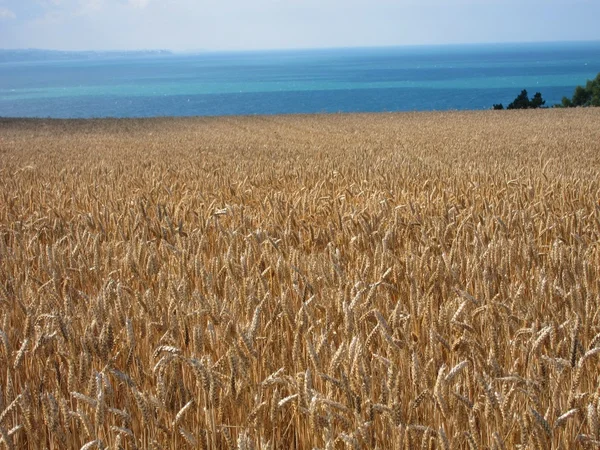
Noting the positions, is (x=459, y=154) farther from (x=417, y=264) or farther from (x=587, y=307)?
(x=587, y=307)

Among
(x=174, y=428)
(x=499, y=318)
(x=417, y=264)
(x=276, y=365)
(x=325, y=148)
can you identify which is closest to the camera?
(x=174, y=428)

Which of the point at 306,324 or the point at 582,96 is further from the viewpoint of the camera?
the point at 582,96

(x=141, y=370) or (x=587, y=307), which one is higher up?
(x=587, y=307)

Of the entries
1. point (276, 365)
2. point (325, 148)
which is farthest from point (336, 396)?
point (325, 148)

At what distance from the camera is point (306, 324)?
2.40 m

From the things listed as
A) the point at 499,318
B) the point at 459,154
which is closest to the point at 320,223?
the point at 499,318

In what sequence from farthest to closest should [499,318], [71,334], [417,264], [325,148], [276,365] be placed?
1. [325,148]
2. [417,264]
3. [499,318]
4. [276,365]
5. [71,334]

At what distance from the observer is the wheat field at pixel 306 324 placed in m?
1.69

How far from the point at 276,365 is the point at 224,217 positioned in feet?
9.13

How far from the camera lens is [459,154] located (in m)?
10.4

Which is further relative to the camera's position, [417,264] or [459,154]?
[459,154]

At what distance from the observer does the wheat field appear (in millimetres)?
1690

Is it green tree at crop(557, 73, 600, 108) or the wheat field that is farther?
green tree at crop(557, 73, 600, 108)

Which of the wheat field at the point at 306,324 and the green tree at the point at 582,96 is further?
the green tree at the point at 582,96
